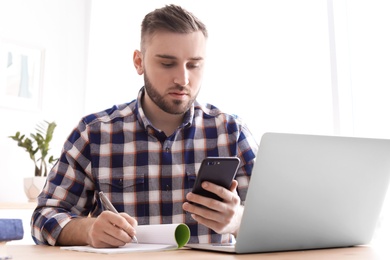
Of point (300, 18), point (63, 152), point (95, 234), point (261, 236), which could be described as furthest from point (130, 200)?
point (300, 18)

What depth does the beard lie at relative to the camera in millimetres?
1492

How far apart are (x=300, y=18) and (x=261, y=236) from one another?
6.13 ft

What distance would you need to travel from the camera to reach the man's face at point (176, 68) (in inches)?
57.6

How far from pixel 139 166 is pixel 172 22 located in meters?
0.45

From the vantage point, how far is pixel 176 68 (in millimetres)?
1469

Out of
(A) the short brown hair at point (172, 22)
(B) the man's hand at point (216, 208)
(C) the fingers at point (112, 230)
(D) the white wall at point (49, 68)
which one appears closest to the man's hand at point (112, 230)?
(C) the fingers at point (112, 230)

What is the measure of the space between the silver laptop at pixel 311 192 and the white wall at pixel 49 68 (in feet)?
7.80

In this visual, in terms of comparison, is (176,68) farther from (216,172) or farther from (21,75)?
(21,75)

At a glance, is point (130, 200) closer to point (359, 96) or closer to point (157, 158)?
point (157, 158)

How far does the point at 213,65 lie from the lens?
2.96m

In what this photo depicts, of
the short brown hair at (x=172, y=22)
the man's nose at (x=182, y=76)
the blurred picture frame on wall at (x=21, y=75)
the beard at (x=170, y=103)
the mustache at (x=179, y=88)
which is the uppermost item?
the blurred picture frame on wall at (x=21, y=75)

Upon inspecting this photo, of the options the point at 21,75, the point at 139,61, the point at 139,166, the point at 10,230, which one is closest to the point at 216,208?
the point at 10,230

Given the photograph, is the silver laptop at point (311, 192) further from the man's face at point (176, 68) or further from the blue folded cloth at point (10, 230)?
the man's face at point (176, 68)

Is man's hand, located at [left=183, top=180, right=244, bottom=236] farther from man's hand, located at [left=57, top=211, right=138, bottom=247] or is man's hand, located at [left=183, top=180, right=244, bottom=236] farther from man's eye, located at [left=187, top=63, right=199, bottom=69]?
man's eye, located at [left=187, top=63, right=199, bottom=69]
